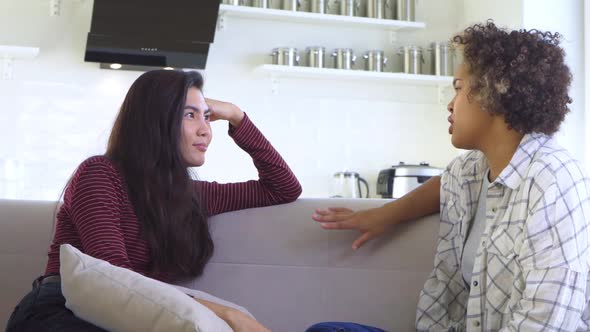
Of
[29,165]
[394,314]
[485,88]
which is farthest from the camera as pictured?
[29,165]

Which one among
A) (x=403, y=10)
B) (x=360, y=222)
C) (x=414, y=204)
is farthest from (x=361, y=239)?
(x=403, y=10)

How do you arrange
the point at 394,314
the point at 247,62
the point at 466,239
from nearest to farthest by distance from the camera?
the point at 466,239 < the point at 394,314 < the point at 247,62

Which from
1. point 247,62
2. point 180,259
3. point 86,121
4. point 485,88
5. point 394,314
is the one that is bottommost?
point 394,314

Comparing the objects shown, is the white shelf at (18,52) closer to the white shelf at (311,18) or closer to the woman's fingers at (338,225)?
the white shelf at (311,18)

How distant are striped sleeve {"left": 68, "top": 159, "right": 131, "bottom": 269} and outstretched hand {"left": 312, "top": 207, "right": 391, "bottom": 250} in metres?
0.50

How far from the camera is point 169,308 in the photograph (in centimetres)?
122

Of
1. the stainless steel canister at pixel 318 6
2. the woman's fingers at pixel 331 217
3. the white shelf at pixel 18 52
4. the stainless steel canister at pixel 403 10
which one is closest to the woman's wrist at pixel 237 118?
the woman's fingers at pixel 331 217

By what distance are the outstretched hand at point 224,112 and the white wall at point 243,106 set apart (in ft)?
7.44

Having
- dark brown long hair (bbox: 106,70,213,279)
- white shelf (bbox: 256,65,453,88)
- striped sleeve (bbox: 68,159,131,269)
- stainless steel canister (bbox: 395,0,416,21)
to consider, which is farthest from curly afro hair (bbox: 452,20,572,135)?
stainless steel canister (bbox: 395,0,416,21)

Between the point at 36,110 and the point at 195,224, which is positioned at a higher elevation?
the point at 36,110

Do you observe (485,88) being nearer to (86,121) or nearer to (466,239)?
(466,239)

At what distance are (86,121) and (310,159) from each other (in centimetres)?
135

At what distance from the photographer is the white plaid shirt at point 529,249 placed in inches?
55.2

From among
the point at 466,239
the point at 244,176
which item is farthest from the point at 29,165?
the point at 466,239
